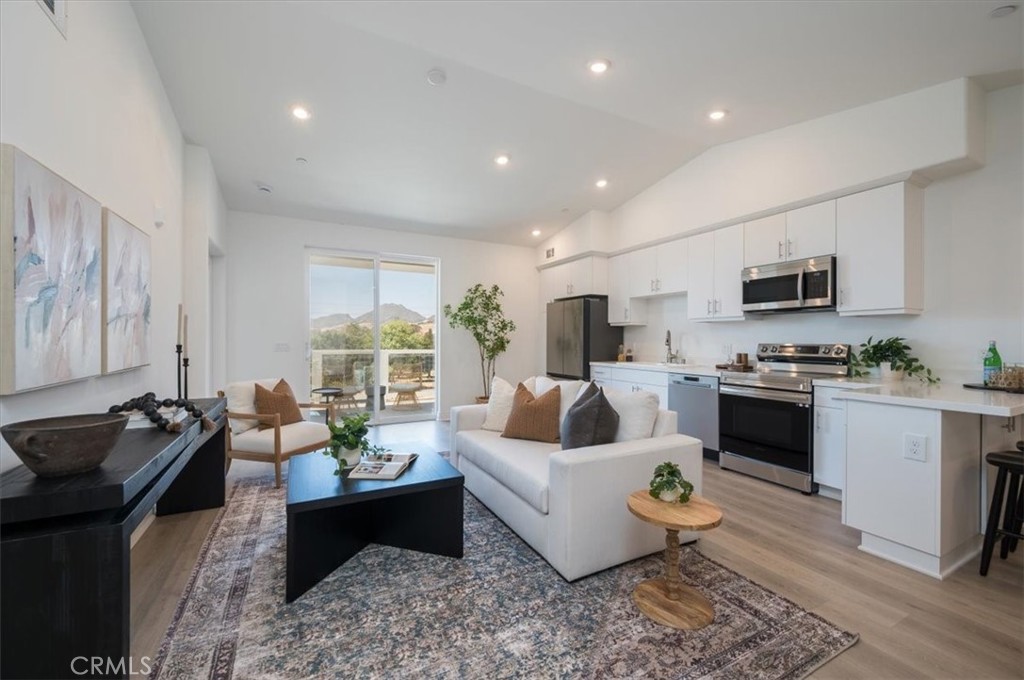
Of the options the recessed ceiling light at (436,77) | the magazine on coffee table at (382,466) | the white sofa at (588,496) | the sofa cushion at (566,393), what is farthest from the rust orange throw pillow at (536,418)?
the recessed ceiling light at (436,77)

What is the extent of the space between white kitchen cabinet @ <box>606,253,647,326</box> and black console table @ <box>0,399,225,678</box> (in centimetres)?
500

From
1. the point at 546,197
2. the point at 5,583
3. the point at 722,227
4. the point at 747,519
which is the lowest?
the point at 747,519

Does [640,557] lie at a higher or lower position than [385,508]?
lower

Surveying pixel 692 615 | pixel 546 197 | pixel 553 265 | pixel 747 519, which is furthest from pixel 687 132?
pixel 692 615

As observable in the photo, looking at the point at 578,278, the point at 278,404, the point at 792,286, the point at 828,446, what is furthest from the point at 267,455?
the point at 792,286

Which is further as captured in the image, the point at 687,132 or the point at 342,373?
the point at 342,373

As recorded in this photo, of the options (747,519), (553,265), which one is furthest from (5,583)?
(553,265)

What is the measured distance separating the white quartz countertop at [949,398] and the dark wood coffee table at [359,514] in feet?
7.94

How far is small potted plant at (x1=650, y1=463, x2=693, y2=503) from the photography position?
6.43ft

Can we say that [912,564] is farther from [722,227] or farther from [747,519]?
[722,227]

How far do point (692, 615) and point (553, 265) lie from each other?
17.2 feet

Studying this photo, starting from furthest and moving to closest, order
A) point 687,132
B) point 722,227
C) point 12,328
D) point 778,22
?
point 722,227
point 687,132
point 778,22
point 12,328

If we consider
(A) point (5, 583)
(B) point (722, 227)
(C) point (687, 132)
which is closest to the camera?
(A) point (5, 583)

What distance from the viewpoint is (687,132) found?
3.92m
